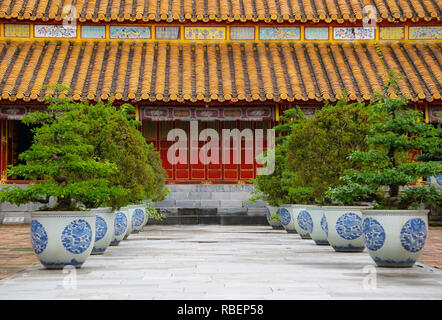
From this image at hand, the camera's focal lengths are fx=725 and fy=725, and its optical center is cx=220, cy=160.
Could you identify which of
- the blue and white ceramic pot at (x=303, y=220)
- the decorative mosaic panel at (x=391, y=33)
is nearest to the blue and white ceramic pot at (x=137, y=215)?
the blue and white ceramic pot at (x=303, y=220)

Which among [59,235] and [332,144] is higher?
[332,144]

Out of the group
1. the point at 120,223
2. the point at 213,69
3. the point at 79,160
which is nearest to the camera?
the point at 79,160

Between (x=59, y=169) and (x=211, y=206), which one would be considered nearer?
(x=59, y=169)

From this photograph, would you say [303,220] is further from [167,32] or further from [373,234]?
[167,32]

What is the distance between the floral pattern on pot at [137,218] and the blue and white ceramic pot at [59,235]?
5919 millimetres

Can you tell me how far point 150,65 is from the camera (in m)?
21.0

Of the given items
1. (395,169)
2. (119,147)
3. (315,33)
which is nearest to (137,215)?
(119,147)

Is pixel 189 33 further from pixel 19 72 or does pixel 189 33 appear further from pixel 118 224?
pixel 118 224

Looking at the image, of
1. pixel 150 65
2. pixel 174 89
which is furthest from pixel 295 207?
pixel 150 65

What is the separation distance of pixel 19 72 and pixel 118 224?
10.00 meters

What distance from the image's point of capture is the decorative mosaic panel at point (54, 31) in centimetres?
2209

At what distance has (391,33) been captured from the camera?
22.5 metres

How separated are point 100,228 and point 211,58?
12255 mm

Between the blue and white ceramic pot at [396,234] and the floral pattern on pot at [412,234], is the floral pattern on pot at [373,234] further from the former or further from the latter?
the floral pattern on pot at [412,234]
